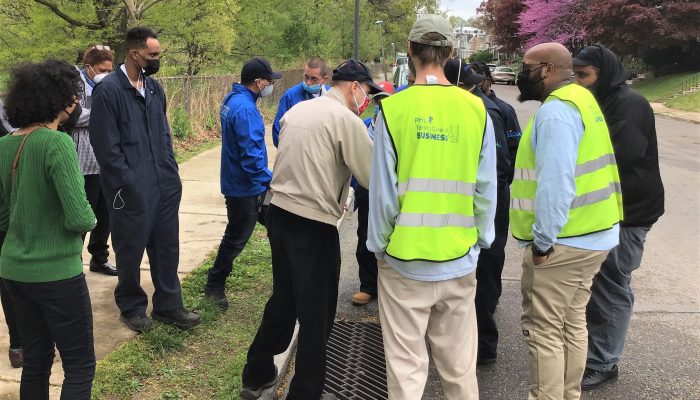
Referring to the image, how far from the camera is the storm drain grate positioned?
3.60 m

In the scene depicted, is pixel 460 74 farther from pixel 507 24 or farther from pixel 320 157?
pixel 507 24

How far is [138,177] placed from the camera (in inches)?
152

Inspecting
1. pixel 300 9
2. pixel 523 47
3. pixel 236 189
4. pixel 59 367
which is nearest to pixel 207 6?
pixel 300 9

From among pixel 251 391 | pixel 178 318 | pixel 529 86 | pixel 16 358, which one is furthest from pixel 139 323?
pixel 529 86

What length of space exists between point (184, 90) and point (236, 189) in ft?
31.0

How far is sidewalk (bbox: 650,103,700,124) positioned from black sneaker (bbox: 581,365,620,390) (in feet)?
61.2

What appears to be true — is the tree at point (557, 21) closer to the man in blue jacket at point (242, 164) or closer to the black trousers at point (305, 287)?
the man in blue jacket at point (242, 164)

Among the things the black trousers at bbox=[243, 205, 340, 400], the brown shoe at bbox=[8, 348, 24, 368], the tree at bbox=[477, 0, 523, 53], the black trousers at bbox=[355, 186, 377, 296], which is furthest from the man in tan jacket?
the tree at bbox=[477, 0, 523, 53]

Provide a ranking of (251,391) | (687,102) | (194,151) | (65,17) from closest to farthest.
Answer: (251,391), (194,151), (65,17), (687,102)

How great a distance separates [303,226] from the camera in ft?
9.67

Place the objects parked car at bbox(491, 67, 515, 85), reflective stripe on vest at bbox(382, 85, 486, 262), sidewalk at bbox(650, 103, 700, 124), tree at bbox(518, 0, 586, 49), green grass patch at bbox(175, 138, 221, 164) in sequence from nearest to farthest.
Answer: reflective stripe on vest at bbox(382, 85, 486, 262), green grass patch at bbox(175, 138, 221, 164), sidewalk at bbox(650, 103, 700, 124), tree at bbox(518, 0, 586, 49), parked car at bbox(491, 67, 515, 85)

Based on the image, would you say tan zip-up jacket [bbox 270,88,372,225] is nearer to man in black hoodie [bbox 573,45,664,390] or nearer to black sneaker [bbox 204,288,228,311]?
man in black hoodie [bbox 573,45,664,390]

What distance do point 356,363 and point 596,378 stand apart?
1.55 m

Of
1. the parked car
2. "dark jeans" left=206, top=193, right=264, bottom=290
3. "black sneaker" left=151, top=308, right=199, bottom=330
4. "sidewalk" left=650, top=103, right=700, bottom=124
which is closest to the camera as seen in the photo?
"black sneaker" left=151, top=308, right=199, bottom=330
